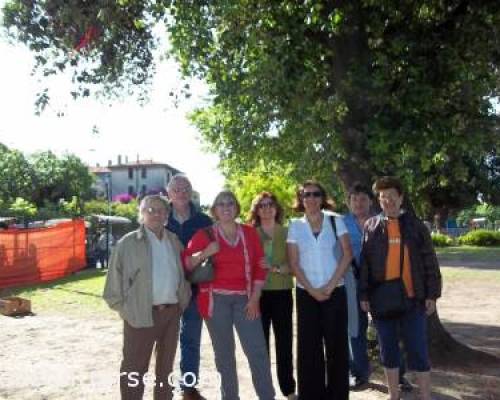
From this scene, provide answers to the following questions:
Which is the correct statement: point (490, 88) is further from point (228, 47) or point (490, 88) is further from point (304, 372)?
point (304, 372)

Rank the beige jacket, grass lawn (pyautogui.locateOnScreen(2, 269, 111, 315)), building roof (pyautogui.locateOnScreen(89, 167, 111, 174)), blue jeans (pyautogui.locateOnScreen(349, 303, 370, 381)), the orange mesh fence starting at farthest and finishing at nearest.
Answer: building roof (pyautogui.locateOnScreen(89, 167, 111, 174)) → the orange mesh fence → grass lawn (pyautogui.locateOnScreen(2, 269, 111, 315)) → blue jeans (pyautogui.locateOnScreen(349, 303, 370, 381)) → the beige jacket

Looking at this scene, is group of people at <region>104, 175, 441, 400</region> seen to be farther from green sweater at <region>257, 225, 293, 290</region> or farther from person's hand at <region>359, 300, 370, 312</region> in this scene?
green sweater at <region>257, 225, 293, 290</region>

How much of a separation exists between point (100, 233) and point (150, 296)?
24474 millimetres

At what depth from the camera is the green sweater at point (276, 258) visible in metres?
5.40

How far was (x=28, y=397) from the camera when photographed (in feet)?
19.6

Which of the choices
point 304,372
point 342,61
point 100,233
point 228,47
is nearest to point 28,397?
point 304,372

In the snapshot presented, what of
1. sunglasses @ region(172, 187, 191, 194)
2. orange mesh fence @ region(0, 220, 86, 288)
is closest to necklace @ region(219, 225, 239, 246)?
sunglasses @ region(172, 187, 191, 194)

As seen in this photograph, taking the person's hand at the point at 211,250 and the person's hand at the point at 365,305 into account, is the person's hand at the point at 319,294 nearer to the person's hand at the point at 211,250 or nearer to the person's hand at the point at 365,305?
the person's hand at the point at 365,305

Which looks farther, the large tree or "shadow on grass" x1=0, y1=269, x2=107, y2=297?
"shadow on grass" x1=0, y1=269, x2=107, y2=297

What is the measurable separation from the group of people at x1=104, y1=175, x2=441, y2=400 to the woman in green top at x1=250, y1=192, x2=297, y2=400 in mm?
194

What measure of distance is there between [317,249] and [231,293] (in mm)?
774

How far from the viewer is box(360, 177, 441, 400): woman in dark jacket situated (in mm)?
4934

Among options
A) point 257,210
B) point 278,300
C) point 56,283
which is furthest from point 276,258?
point 56,283

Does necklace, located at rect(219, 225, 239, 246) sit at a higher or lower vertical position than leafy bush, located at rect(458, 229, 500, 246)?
higher
